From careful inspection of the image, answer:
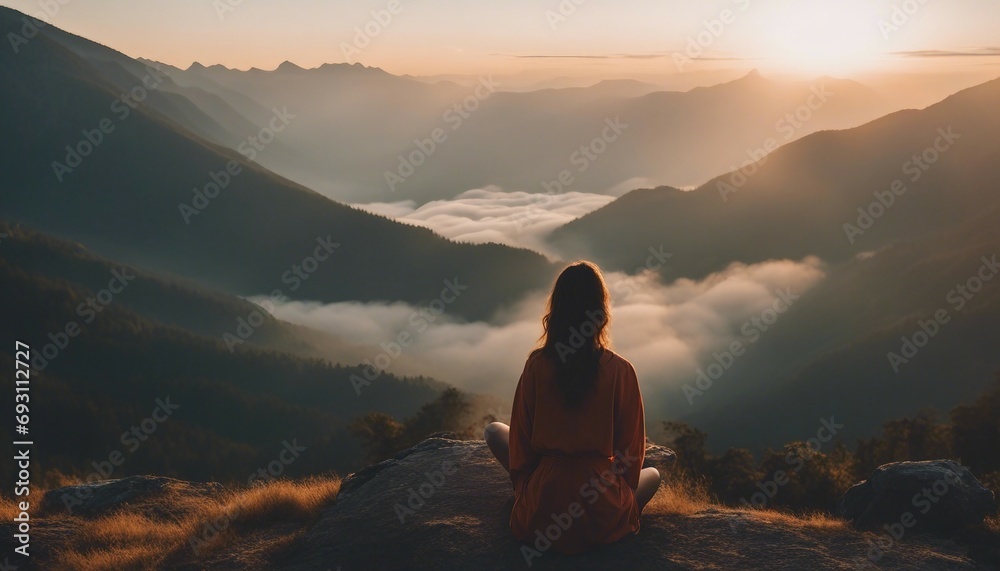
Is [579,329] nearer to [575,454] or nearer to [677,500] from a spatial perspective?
[575,454]

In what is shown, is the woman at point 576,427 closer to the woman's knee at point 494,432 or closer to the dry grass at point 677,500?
the woman's knee at point 494,432

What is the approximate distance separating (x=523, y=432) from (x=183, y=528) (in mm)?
6563

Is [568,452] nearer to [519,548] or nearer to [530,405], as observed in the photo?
[530,405]

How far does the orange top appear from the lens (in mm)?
6934

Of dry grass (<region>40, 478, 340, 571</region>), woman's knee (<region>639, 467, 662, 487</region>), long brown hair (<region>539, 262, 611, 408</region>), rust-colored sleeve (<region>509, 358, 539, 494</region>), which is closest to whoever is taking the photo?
Answer: long brown hair (<region>539, 262, 611, 408</region>)

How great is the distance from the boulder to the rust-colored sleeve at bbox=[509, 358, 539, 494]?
15.2ft

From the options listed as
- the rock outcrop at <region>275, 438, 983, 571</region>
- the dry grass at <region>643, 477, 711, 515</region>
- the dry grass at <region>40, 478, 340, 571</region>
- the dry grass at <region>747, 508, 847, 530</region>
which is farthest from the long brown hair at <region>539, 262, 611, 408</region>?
the dry grass at <region>40, 478, 340, 571</region>

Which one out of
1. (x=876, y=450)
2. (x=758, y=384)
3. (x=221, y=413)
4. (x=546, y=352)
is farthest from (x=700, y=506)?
(x=758, y=384)

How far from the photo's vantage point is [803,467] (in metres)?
24.3

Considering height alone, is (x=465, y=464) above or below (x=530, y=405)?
below

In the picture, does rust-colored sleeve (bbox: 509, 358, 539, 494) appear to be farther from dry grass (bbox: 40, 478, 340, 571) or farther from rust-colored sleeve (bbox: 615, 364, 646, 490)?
dry grass (bbox: 40, 478, 340, 571)

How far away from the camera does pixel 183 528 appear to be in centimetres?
1033

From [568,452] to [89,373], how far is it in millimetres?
144718

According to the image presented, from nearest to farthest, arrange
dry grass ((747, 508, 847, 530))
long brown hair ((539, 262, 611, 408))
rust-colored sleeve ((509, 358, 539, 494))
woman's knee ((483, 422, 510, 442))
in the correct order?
1. long brown hair ((539, 262, 611, 408))
2. rust-colored sleeve ((509, 358, 539, 494))
3. dry grass ((747, 508, 847, 530))
4. woman's knee ((483, 422, 510, 442))
